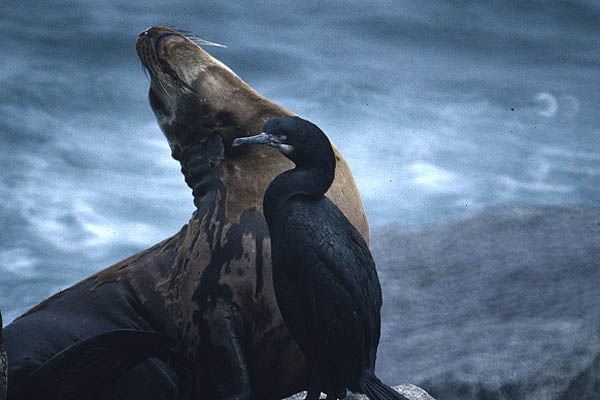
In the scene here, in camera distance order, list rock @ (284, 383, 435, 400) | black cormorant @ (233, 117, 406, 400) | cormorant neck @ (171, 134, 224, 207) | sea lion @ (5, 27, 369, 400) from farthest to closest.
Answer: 1. rock @ (284, 383, 435, 400)
2. cormorant neck @ (171, 134, 224, 207)
3. sea lion @ (5, 27, 369, 400)
4. black cormorant @ (233, 117, 406, 400)

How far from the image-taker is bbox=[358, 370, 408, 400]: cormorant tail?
7.66ft

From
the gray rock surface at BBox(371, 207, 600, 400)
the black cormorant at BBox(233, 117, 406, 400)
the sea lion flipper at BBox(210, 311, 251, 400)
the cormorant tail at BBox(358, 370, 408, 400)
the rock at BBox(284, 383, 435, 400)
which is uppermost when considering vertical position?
the black cormorant at BBox(233, 117, 406, 400)

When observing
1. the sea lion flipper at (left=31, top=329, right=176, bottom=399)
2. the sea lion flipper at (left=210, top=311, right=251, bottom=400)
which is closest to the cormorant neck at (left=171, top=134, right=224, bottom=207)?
the sea lion flipper at (left=210, top=311, right=251, bottom=400)

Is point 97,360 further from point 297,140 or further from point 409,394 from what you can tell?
point 409,394

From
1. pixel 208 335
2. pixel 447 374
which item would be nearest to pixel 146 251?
pixel 208 335

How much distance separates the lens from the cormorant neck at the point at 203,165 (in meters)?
3.23

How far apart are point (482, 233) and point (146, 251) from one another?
3.83m

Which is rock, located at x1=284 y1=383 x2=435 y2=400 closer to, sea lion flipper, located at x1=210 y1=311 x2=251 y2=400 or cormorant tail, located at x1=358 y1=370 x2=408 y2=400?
sea lion flipper, located at x1=210 y1=311 x2=251 y2=400

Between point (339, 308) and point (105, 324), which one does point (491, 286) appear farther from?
point (339, 308)

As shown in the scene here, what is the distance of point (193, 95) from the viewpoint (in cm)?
329

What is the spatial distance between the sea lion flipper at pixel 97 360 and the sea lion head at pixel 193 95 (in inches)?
32.2

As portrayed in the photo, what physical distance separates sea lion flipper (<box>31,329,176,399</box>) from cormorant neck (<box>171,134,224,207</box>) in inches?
26.9

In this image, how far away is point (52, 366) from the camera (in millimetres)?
2742

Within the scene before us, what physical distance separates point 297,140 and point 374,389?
67 centimetres
